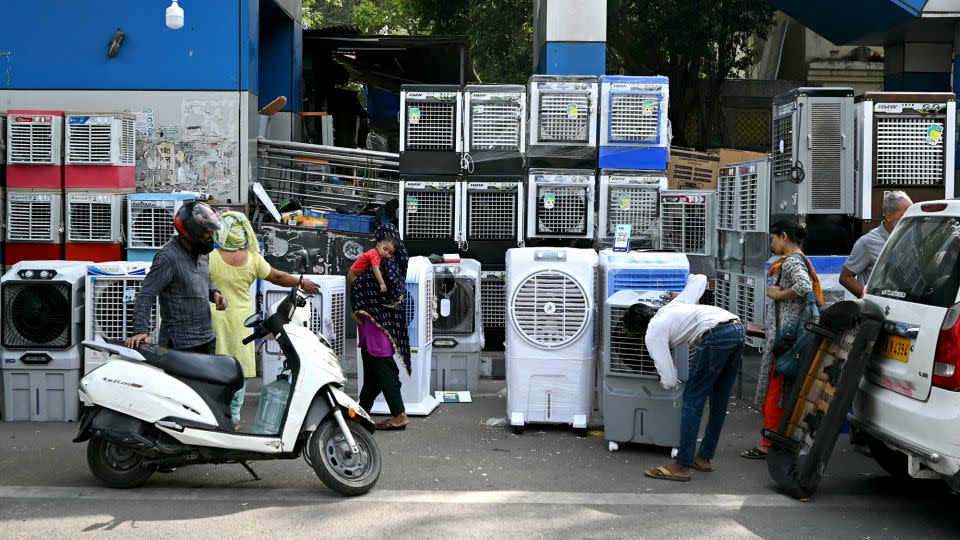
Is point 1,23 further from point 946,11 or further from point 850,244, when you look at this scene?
point 946,11

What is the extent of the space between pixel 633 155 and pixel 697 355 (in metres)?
4.36

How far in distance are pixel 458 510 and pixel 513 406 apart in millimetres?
2259

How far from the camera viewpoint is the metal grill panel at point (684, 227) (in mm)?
11359

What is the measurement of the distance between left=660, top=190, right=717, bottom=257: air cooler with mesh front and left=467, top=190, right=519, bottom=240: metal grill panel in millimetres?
1621

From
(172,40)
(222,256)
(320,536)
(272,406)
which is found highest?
(172,40)

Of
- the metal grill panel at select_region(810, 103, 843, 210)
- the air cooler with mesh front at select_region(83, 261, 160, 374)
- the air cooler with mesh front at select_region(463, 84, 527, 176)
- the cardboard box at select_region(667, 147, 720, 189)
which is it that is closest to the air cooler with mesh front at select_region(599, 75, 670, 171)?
the air cooler with mesh front at select_region(463, 84, 527, 176)

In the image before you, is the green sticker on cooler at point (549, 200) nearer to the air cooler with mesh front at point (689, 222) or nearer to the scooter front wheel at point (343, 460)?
the air cooler with mesh front at point (689, 222)

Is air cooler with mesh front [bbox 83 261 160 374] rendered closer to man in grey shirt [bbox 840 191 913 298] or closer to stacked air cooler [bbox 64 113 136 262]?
stacked air cooler [bbox 64 113 136 262]

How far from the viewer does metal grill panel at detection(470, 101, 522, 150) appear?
1104 cm

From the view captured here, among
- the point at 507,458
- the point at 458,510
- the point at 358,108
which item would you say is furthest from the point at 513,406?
the point at 358,108

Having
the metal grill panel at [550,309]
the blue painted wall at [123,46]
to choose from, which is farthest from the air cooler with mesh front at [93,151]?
the metal grill panel at [550,309]

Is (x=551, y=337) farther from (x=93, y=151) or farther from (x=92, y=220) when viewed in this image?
(x=93, y=151)

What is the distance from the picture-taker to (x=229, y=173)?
12.3m

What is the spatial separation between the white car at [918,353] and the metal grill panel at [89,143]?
772 centimetres
